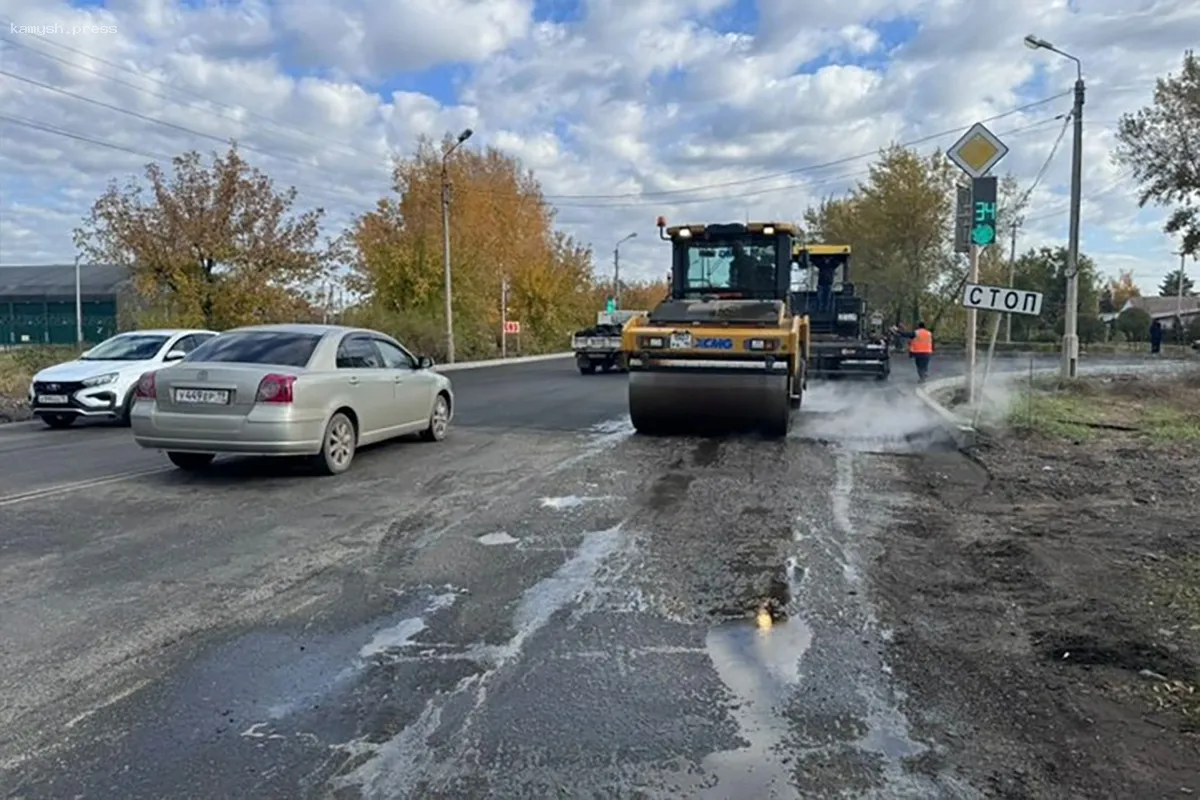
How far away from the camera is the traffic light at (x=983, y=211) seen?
48.1ft

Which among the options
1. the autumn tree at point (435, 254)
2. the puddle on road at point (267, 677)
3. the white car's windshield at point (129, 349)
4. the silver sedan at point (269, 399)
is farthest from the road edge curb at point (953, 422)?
the autumn tree at point (435, 254)

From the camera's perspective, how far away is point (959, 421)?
45.8 feet

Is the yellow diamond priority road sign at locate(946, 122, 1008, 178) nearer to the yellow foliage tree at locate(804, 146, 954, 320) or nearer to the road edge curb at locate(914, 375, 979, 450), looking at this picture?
the road edge curb at locate(914, 375, 979, 450)

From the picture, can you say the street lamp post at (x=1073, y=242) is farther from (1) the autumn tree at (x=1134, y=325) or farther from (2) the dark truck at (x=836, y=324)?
(1) the autumn tree at (x=1134, y=325)

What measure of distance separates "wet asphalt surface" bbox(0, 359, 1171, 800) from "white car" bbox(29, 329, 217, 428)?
191 inches

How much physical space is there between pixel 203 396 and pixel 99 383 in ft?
21.2

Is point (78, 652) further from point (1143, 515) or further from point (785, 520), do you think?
point (1143, 515)

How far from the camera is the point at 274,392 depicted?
888 centimetres

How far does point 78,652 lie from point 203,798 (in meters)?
1.83

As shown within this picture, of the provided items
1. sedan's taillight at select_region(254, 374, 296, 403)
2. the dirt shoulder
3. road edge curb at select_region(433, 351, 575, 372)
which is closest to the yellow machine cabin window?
the dirt shoulder

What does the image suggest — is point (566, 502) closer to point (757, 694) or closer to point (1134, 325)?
point (757, 694)

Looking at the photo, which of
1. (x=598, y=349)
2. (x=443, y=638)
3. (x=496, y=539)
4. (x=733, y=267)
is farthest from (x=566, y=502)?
(x=598, y=349)

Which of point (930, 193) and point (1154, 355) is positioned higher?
point (930, 193)

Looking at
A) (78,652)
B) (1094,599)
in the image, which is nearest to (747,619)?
(1094,599)
